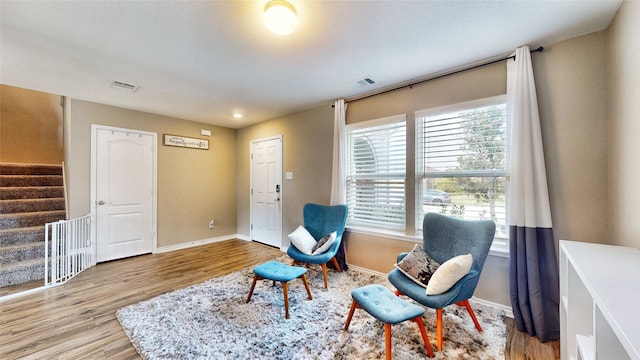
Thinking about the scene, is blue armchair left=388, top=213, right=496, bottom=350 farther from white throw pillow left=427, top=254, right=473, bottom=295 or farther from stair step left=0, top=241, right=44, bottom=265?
stair step left=0, top=241, right=44, bottom=265

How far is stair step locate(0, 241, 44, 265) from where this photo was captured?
305 centimetres

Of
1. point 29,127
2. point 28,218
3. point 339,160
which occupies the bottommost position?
point 28,218

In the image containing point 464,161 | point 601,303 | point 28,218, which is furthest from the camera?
point 28,218

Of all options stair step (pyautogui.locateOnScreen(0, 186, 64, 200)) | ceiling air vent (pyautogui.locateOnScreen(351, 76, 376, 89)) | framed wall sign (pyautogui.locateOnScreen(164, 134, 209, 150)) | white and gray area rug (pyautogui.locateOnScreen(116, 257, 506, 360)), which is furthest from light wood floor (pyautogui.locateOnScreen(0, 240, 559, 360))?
ceiling air vent (pyautogui.locateOnScreen(351, 76, 376, 89))

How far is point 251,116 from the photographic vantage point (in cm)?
447

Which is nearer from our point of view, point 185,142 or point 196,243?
point 185,142

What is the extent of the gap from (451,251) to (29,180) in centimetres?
647

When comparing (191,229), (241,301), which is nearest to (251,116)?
(191,229)

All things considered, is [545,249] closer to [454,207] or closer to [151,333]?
[454,207]

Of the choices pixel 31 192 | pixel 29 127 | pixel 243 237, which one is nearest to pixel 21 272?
pixel 31 192

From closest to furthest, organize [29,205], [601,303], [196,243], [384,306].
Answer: [601,303] → [384,306] → [29,205] → [196,243]

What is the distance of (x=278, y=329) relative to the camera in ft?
6.78

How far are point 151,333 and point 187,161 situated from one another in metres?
3.36

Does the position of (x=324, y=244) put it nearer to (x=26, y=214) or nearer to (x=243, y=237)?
(x=243, y=237)
